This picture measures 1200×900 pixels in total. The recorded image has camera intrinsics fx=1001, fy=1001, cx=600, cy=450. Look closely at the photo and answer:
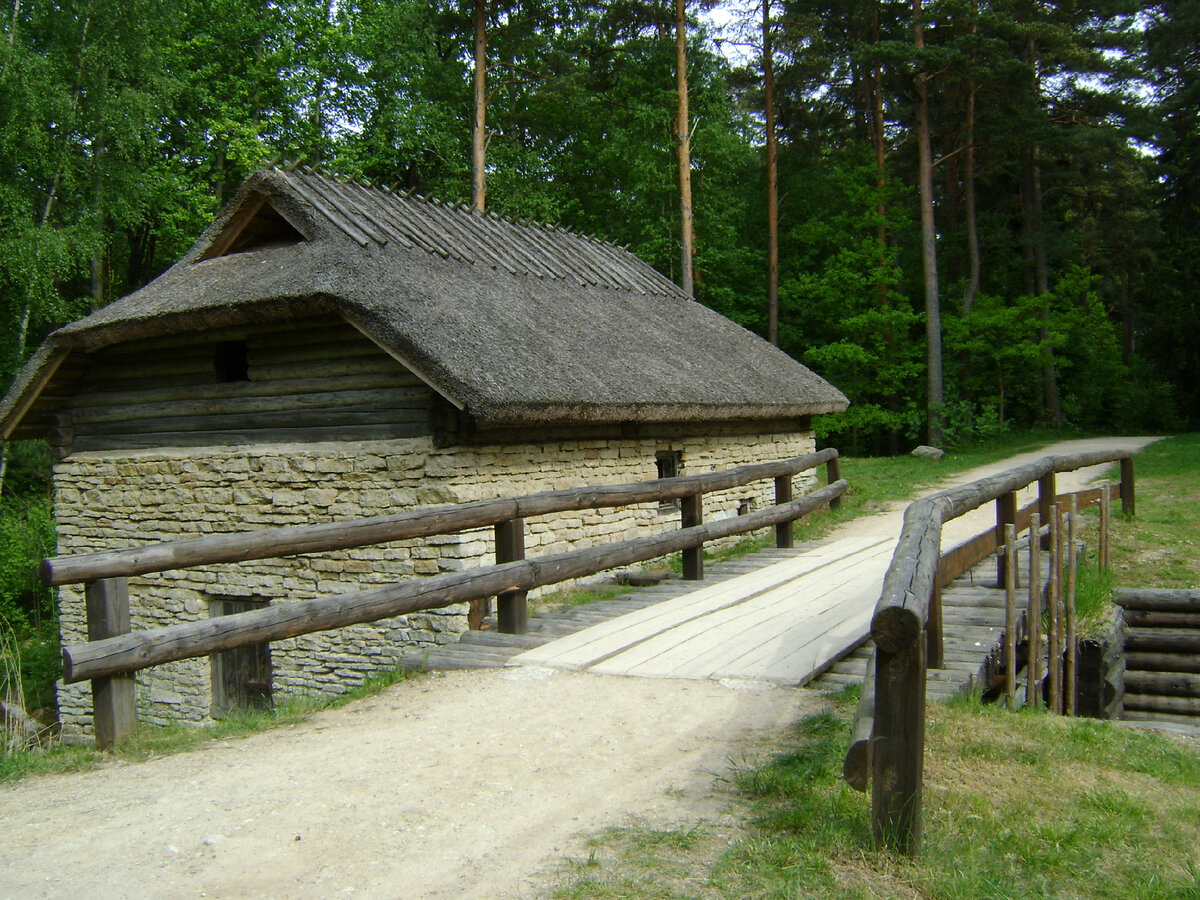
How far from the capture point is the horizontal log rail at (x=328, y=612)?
4238mm

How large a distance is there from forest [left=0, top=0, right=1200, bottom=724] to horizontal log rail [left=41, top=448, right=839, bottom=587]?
1358 cm

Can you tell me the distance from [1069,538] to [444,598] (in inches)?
172

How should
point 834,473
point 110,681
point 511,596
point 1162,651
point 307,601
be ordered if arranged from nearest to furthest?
point 110,681
point 307,601
point 511,596
point 1162,651
point 834,473

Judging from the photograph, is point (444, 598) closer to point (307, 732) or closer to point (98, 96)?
point (307, 732)

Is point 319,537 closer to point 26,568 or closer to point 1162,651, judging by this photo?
point 1162,651

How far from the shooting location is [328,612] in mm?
4969

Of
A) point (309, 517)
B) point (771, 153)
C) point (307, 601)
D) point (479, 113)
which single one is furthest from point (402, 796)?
point (771, 153)

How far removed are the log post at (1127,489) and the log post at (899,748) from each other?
9.81m

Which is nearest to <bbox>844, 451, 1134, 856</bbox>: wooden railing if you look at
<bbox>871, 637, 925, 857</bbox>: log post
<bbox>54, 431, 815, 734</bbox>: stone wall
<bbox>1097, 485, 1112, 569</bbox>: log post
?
<bbox>871, 637, 925, 857</bbox>: log post

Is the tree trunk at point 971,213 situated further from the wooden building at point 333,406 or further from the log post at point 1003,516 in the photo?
the log post at point 1003,516

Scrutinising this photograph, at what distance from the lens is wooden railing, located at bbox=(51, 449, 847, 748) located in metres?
4.27

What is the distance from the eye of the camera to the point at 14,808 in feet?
11.7

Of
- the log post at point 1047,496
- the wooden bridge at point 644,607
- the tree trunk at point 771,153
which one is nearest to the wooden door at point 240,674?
the wooden bridge at point 644,607

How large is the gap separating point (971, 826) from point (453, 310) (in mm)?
7529
